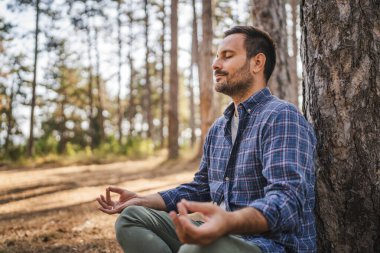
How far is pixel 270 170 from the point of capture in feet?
6.58

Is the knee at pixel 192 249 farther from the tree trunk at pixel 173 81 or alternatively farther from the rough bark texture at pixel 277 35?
the tree trunk at pixel 173 81

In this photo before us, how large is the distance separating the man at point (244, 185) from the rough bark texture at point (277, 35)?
14.0ft

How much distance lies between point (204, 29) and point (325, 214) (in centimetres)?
1096

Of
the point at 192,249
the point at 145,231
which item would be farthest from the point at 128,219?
the point at 192,249

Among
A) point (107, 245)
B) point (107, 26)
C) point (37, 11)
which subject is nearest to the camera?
point (107, 245)

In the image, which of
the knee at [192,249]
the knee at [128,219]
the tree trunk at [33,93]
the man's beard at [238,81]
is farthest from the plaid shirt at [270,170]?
the tree trunk at [33,93]

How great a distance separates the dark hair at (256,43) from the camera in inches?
101

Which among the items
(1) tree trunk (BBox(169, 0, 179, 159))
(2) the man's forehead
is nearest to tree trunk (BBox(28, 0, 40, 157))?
(1) tree trunk (BBox(169, 0, 179, 159))

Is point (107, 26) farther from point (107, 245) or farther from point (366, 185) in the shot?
point (366, 185)

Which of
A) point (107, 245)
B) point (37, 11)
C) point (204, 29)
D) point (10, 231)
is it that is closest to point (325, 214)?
point (107, 245)

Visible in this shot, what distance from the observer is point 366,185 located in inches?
96.7

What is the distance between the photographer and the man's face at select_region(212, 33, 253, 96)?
2529 mm

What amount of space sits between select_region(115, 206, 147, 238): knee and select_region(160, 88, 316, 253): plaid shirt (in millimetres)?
496

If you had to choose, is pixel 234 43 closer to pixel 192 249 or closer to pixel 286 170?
pixel 286 170
